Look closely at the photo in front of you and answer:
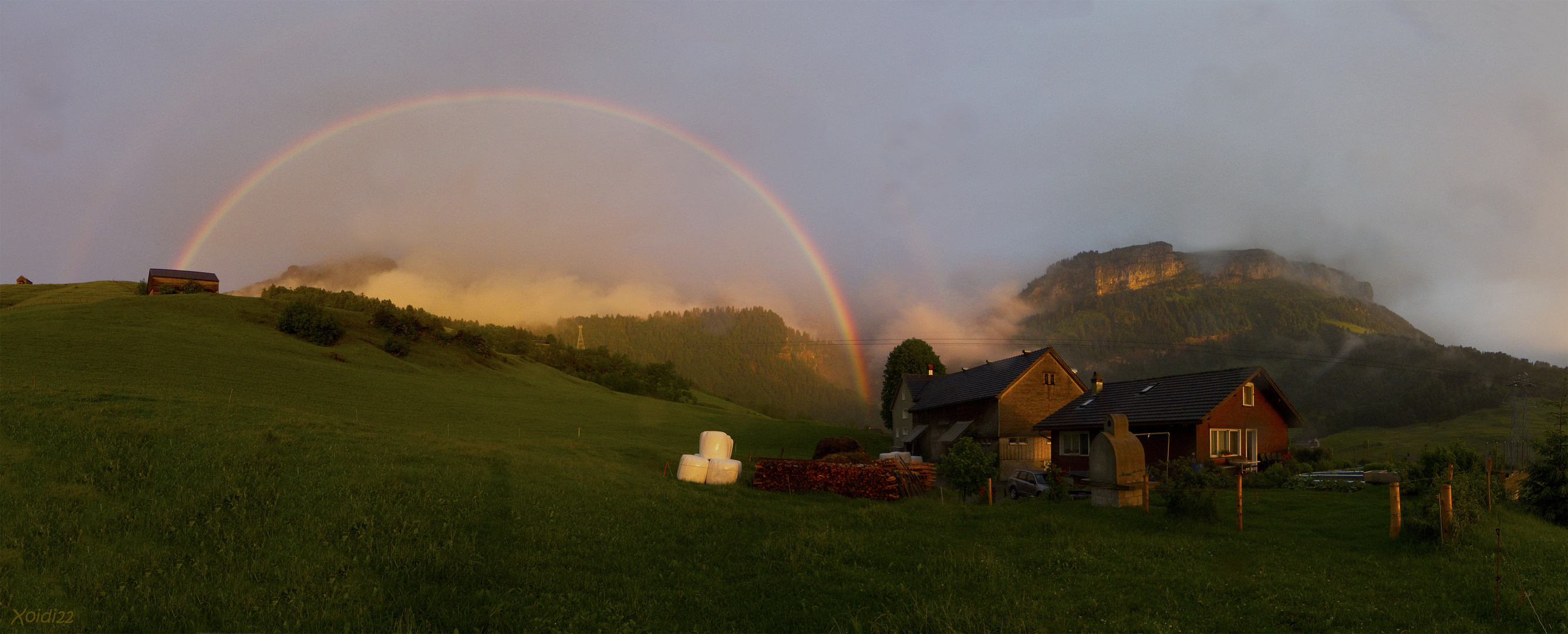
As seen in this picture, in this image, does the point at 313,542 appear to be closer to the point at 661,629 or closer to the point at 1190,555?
the point at 661,629

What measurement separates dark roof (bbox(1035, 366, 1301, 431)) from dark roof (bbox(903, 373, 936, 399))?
943 inches

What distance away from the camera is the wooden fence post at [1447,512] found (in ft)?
49.6

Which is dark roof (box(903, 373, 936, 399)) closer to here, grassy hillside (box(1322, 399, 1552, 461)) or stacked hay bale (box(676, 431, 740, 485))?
stacked hay bale (box(676, 431, 740, 485))

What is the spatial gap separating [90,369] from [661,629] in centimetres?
4776

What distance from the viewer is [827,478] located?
102ft

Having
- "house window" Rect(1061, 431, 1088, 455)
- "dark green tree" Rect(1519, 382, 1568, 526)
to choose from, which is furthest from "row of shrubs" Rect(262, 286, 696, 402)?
"dark green tree" Rect(1519, 382, 1568, 526)

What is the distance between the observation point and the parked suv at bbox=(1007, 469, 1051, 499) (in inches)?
1287

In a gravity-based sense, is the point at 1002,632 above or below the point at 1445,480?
below

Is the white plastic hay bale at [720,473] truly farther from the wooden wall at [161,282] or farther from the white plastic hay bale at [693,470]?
the wooden wall at [161,282]

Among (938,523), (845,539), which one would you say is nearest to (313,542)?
(845,539)

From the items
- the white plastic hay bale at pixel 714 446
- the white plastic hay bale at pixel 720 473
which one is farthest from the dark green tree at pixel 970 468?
the white plastic hay bale at pixel 714 446

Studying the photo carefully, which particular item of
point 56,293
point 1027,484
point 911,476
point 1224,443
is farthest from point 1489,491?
point 56,293

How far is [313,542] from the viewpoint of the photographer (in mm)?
13227

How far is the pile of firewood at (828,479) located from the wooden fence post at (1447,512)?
17889 mm
